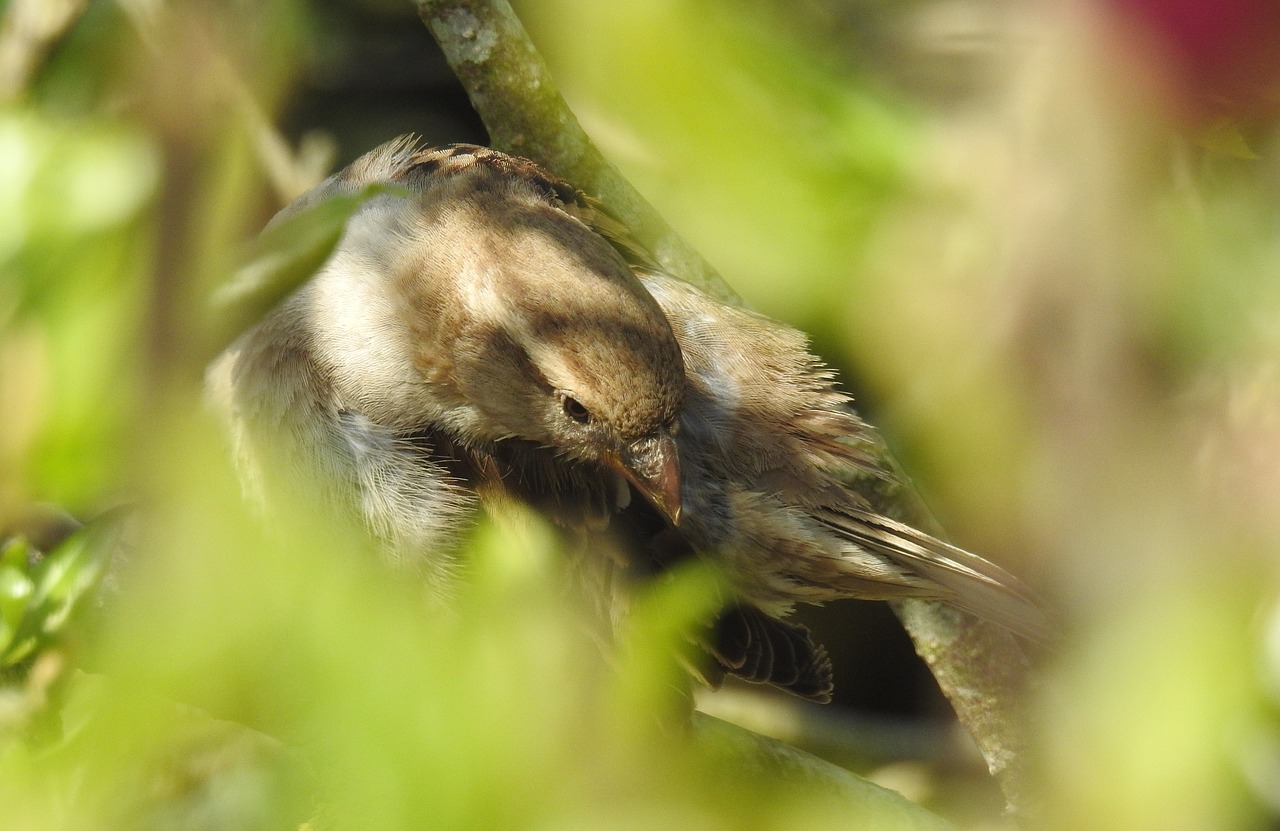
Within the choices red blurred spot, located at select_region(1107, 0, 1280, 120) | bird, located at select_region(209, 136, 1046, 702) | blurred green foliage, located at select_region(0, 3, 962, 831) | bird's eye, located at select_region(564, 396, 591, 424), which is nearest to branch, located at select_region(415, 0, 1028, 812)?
bird, located at select_region(209, 136, 1046, 702)

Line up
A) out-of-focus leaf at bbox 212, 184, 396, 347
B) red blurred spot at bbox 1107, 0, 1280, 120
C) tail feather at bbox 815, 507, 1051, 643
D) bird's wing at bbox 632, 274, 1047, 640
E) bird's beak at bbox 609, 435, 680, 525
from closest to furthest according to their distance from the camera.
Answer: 1. red blurred spot at bbox 1107, 0, 1280, 120
2. out-of-focus leaf at bbox 212, 184, 396, 347
3. tail feather at bbox 815, 507, 1051, 643
4. bird's beak at bbox 609, 435, 680, 525
5. bird's wing at bbox 632, 274, 1047, 640

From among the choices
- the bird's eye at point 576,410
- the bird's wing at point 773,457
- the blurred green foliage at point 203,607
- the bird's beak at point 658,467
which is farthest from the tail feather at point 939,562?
the blurred green foliage at point 203,607

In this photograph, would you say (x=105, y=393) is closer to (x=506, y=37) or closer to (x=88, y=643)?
(x=88, y=643)

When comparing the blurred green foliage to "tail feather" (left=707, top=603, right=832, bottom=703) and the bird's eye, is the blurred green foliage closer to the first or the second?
the bird's eye

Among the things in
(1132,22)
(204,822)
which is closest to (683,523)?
(204,822)

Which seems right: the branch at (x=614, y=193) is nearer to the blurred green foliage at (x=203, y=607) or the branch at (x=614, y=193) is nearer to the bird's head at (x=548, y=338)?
the bird's head at (x=548, y=338)

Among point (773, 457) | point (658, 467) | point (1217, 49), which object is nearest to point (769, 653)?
point (773, 457)

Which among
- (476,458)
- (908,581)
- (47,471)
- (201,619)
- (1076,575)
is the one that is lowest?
(908,581)

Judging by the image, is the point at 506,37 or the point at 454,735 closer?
the point at 454,735
